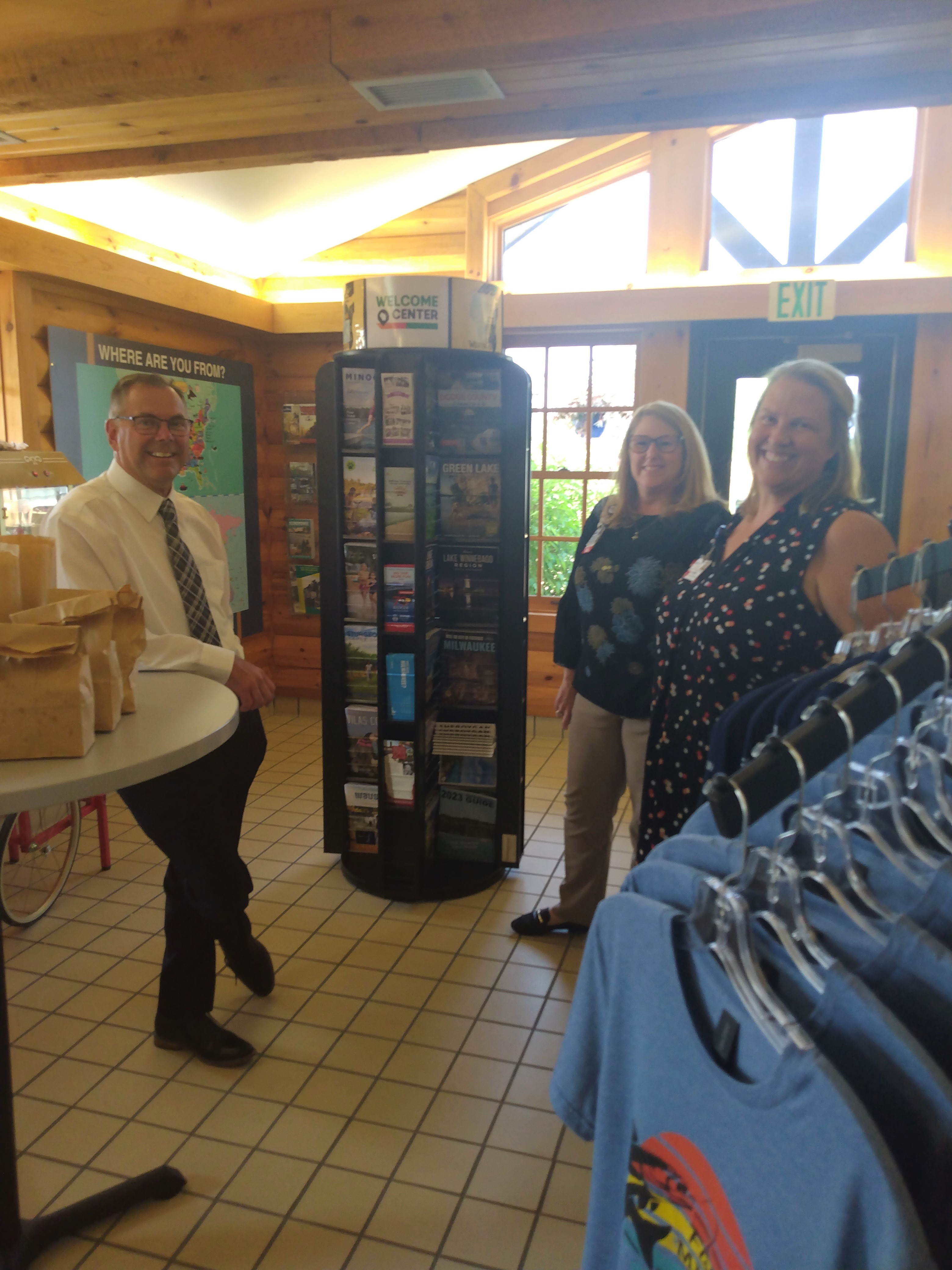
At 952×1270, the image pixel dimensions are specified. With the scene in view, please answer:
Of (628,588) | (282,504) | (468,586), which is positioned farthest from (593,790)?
(282,504)

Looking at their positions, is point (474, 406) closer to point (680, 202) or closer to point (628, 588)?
point (628, 588)

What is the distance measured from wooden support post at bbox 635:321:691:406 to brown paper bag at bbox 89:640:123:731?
3.98 metres

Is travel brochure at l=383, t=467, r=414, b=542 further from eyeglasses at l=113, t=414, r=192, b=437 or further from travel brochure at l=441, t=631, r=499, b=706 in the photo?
eyeglasses at l=113, t=414, r=192, b=437

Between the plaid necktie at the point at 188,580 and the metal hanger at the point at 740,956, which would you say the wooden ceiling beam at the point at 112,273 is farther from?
the metal hanger at the point at 740,956

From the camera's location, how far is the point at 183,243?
449cm

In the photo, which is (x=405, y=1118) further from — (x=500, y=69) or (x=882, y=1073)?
(x=500, y=69)

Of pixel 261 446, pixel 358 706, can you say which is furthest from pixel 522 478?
pixel 261 446

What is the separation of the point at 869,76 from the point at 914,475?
2.86 metres

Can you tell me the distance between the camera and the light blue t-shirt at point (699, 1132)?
602mm

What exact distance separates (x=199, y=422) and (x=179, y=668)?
298 centimetres

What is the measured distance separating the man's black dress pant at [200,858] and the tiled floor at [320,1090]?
0.71 feet

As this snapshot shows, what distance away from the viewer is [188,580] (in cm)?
236

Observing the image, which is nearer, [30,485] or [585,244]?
[30,485]

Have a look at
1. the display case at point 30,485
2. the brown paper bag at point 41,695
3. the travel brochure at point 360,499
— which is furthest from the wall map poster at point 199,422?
the brown paper bag at point 41,695
